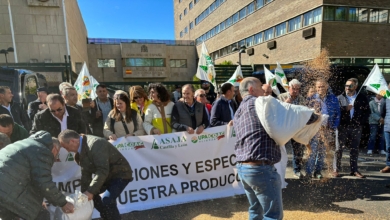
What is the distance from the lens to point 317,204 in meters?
3.42

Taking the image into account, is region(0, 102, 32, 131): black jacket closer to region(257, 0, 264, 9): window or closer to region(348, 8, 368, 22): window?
region(348, 8, 368, 22): window

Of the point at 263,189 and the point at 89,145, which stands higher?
the point at 89,145

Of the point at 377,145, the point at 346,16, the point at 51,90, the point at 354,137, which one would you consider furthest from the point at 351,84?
the point at 346,16

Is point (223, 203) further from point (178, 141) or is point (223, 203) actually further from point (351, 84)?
point (351, 84)

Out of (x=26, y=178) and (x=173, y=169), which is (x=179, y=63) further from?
(x=26, y=178)

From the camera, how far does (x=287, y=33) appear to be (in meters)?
20.7

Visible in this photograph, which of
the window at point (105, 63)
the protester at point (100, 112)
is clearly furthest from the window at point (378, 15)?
the window at point (105, 63)

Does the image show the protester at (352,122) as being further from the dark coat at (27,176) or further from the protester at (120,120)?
the dark coat at (27,176)

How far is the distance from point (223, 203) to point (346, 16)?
19.6m

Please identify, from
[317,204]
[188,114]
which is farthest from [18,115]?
[317,204]

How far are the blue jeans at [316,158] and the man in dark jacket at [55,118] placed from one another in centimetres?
402

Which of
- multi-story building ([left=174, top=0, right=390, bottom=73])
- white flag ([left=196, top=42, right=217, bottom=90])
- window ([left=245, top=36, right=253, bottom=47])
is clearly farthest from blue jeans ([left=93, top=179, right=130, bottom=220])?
window ([left=245, top=36, right=253, bottom=47])

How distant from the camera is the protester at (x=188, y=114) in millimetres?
3686

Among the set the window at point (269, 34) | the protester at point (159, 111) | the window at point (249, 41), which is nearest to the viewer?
the protester at point (159, 111)
